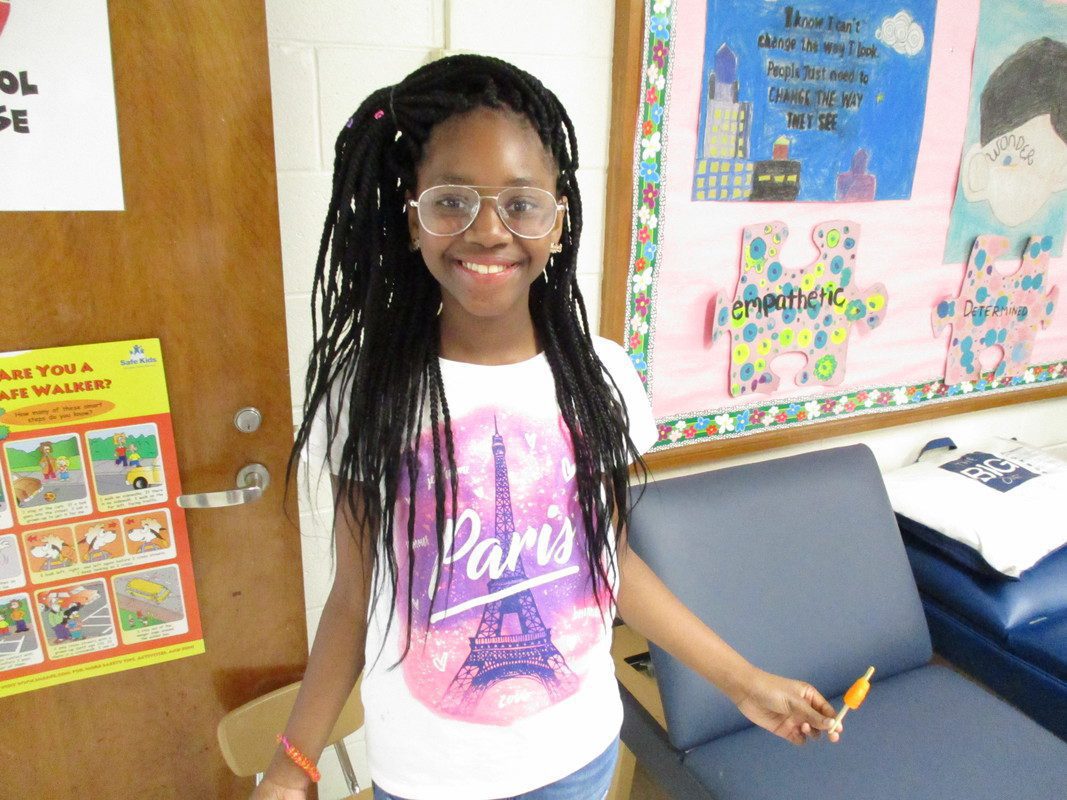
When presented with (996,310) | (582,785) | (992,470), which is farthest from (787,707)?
(996,310)

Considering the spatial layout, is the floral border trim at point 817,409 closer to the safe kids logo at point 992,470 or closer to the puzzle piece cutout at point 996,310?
the puzzle piece cutout at point 996,310

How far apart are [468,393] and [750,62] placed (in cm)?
96

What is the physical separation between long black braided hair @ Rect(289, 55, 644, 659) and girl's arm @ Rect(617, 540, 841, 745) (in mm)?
105

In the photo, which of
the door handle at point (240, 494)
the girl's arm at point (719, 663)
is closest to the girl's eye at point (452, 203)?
the girl's arm at point (719, 663)

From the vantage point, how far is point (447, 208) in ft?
2.19

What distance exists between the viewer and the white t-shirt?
0.72 metres

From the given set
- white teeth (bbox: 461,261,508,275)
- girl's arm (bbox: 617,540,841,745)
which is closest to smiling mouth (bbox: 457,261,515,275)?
white teeth (bbox: 461,261,508,275)

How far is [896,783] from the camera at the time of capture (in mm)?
1102

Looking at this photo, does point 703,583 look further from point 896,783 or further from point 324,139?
point 324,139

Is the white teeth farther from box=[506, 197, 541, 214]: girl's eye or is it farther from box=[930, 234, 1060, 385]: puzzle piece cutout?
box=[930, 234, 1060, 385]: puzzle piece cutout

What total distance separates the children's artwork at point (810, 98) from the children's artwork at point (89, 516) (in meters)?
1.01

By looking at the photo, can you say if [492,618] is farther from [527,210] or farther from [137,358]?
[137,358]

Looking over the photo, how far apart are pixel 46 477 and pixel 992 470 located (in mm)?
1922

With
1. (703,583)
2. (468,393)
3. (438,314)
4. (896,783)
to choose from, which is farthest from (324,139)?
(896,783)
